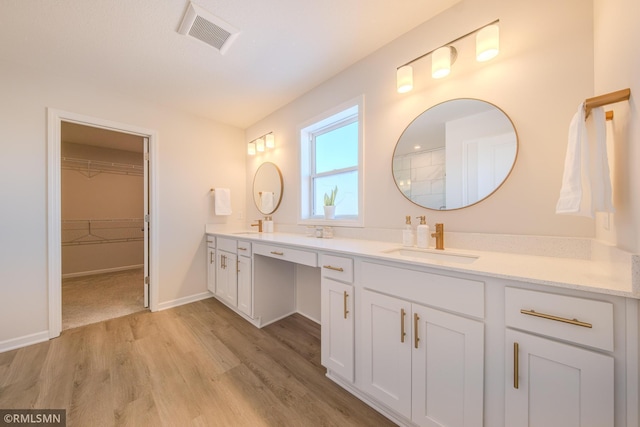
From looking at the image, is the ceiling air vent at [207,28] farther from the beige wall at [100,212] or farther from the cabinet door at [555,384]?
the beige wall at [100,212]

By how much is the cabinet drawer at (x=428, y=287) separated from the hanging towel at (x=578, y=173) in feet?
1.53

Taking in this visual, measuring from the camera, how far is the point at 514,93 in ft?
4.11

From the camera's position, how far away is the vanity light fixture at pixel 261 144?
9.36ft

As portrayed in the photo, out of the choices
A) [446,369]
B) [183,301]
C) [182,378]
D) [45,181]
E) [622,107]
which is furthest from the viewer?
[183,301]

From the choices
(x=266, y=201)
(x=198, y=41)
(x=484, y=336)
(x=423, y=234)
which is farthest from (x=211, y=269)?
(x=484, y=336)

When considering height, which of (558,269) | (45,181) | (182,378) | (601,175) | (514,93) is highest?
(514,93)

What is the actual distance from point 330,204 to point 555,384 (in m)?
1.80

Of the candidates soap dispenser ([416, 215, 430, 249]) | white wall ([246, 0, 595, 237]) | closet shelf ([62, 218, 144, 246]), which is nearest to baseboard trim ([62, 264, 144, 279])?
closet shelf ([62, 218, 144, 246])

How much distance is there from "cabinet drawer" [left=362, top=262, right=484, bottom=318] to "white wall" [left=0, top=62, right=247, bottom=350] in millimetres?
2503

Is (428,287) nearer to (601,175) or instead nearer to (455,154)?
(601,175)

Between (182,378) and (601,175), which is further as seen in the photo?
(182,378)

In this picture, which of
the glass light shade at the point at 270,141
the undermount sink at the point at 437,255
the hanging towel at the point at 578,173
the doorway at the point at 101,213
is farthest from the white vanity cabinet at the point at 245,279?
the hanging towel at the point at 578,173

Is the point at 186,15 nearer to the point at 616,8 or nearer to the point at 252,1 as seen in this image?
the point at 252,1

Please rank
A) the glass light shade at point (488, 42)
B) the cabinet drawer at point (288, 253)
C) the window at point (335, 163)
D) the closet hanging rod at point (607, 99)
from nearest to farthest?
Answer: the closet hanging rod at point (607, 99), the glass light shade at point (488, 42), the cabinet drawer at point (288, 253), the window at point (335, 163)
